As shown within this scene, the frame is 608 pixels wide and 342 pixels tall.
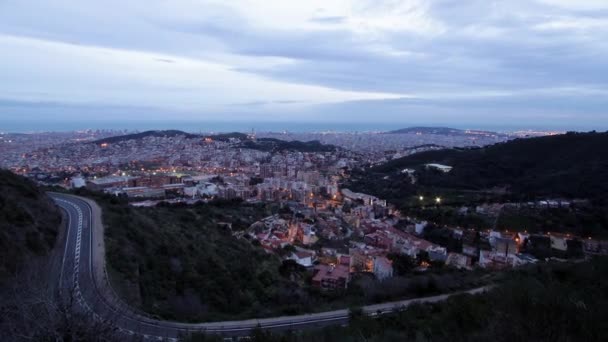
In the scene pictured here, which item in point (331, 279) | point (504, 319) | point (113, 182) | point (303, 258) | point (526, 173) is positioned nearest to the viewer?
point (504, 319)

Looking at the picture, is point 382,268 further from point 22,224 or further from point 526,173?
point 526,173

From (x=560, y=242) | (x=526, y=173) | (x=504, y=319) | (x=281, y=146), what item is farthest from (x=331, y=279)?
(x=281, y=146)

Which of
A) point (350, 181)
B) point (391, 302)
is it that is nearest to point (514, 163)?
point (350, 181)

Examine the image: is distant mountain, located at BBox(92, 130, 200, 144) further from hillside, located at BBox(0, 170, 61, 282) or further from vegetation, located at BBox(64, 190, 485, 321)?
hillside, located at BBox(0, 170, 61, 282)

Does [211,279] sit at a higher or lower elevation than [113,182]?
higher

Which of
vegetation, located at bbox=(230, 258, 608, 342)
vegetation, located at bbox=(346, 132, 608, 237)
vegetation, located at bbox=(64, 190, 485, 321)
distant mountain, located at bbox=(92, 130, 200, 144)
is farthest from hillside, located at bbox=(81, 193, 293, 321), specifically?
distant mountain, located at bbox=(92, 130, 200, 144)
